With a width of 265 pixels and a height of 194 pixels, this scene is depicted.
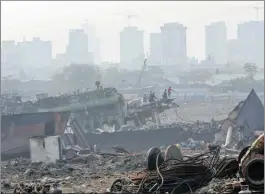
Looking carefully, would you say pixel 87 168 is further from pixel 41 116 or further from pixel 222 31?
pixel 222 31

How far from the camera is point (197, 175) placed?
8.68 meters

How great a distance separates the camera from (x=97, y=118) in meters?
24.1

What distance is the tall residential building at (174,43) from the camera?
100 m

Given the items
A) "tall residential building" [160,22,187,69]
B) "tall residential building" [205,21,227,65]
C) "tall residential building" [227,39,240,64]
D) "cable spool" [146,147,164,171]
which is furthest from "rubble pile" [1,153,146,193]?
"tall residential building" [205,21,227,65]

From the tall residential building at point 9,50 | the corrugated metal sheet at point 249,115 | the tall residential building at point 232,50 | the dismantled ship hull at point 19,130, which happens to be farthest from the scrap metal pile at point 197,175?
the tall residential building at point 232,50

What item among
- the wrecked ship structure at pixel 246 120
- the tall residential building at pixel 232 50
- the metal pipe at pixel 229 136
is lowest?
the metal pipe at pixel 229 136

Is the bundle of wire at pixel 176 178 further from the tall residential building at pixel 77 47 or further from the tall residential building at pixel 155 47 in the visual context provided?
the tall residential building at pixel 155 47

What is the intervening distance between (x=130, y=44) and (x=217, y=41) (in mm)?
18276

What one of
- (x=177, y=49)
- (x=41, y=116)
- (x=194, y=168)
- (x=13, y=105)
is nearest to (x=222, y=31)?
(x=177, y=49)

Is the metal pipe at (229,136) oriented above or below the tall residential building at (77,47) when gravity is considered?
below

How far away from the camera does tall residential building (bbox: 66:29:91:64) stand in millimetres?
102125

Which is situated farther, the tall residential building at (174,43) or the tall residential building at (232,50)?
the tall residential building at (232,50)

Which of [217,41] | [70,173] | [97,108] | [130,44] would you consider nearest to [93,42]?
[130,44]

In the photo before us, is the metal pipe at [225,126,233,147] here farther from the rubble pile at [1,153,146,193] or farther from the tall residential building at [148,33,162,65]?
the tall residential building at [148,33,162,65]
